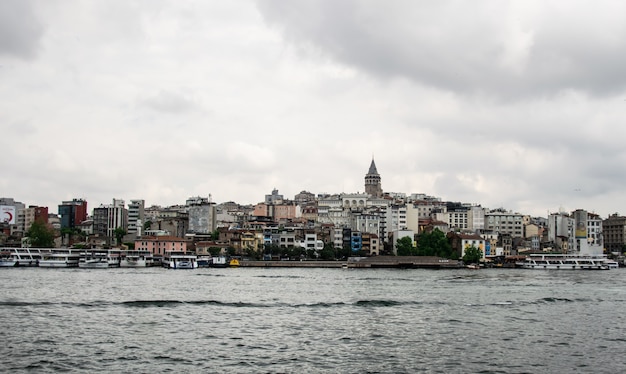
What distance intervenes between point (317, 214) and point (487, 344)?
12039 cm

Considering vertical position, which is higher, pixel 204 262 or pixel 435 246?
pixel 435 246

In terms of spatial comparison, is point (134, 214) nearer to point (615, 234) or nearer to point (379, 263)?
point (379, 263)

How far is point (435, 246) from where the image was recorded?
97812 millimetres

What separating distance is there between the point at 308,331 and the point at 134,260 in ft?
222

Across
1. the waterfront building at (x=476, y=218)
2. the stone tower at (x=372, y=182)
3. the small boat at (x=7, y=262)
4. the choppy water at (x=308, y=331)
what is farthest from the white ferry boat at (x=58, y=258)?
the stone tower at (x=372, y=182)

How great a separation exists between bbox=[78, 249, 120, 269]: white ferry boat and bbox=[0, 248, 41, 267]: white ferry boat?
5630mm

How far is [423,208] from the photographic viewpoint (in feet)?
493

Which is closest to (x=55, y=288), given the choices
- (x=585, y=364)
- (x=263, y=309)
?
(x=263, y=309)

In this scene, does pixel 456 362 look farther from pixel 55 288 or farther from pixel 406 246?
pixel 406 246

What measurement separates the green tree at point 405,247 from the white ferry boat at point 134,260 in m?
35.0

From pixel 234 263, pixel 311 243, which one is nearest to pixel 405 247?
pixel 311 243

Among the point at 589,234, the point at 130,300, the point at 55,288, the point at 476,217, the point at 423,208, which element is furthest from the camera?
the point at 423,208

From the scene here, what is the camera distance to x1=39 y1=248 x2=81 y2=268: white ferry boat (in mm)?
83625

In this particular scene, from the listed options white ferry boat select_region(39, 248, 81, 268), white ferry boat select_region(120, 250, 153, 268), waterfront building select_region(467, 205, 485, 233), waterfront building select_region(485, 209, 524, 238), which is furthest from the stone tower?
white ferry boat select_region(39, 248, 81, 268)
